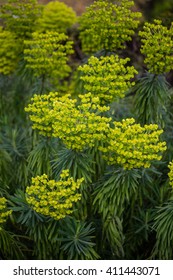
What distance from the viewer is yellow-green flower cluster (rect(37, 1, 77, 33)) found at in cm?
650

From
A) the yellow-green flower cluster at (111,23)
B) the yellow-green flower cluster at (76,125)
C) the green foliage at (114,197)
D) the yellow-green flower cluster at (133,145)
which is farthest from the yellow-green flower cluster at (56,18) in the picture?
the yellow-green flower cluster at (133,145)

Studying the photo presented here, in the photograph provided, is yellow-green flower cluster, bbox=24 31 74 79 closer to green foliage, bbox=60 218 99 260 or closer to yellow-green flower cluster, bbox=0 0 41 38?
yellow-green flower cluster, bbox=0 0 41 38

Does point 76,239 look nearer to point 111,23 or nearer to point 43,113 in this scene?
point 43,113

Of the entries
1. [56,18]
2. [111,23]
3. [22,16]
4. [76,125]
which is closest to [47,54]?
[111,23]

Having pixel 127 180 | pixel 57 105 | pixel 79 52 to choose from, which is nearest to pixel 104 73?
pixel 57 105

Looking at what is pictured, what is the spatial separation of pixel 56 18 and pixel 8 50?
77cm

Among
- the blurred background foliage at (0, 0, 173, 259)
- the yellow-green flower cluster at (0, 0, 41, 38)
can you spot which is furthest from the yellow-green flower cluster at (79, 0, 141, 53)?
the yellow-green flower cluster at (0, 0, 41, 38)

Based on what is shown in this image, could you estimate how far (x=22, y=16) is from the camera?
6.11 m

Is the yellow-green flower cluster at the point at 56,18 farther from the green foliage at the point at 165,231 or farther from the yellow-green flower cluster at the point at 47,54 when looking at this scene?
the green foliage at the point at 165,231

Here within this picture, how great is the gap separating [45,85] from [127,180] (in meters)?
1.84

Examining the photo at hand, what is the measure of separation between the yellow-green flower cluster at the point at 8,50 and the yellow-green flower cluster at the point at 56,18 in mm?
389

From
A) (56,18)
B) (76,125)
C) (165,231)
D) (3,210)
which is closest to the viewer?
(76,125)

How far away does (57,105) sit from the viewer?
442 cm

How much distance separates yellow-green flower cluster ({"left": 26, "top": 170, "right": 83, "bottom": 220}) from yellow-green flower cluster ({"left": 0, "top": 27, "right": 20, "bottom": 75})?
216 cm
